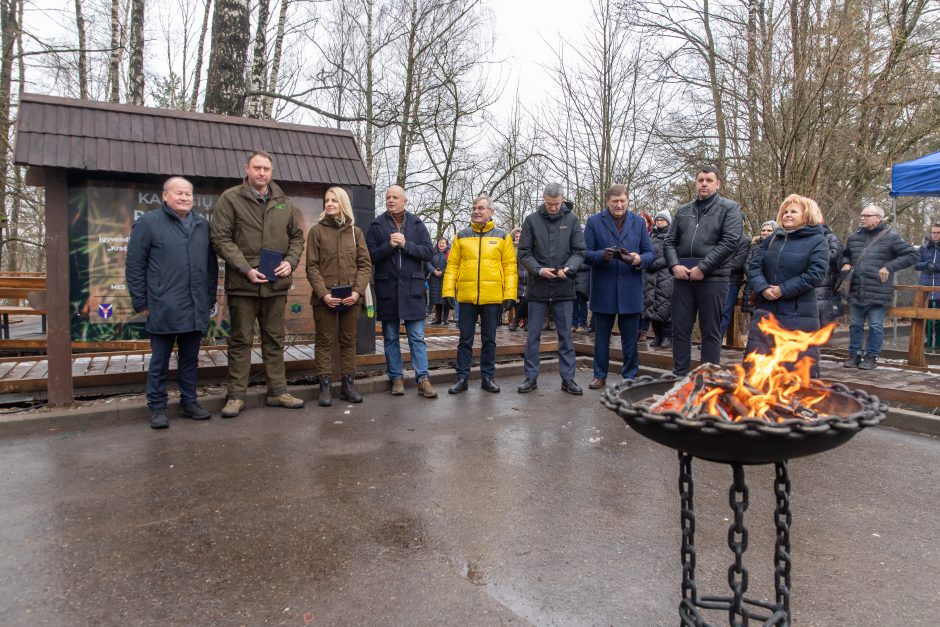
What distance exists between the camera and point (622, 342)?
6.79m

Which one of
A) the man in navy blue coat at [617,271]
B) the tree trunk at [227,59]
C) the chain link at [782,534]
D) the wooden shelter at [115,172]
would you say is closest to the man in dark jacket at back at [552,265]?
the man in navy blue coat at [617,271]

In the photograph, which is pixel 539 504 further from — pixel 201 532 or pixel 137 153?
pixel 137 153

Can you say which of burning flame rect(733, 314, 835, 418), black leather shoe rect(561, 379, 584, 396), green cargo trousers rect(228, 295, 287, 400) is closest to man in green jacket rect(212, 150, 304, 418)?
green cargo trousers rect(228, 295, 287, 400)

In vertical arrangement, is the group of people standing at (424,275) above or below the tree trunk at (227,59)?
below

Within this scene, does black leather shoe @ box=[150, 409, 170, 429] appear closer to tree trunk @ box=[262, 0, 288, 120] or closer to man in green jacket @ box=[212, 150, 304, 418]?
man in green jacket @ box=[212, 150, 304, 418]

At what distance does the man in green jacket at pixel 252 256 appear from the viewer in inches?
219

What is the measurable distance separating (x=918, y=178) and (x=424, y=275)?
26.8ft

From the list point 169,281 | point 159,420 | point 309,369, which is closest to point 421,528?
point 159,420

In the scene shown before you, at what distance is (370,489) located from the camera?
12.6 ft

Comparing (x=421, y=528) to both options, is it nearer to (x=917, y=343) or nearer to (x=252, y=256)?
(x=252, y=256)

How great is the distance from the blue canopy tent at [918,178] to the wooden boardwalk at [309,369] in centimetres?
302

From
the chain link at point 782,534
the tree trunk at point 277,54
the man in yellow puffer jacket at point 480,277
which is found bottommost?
the chain link at point 782,534

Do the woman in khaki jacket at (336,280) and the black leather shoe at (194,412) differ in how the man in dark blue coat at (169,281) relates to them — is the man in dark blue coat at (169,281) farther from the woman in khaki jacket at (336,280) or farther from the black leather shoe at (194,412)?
the woman in khaki jacket at (336,280)

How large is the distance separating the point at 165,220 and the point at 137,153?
117cm
